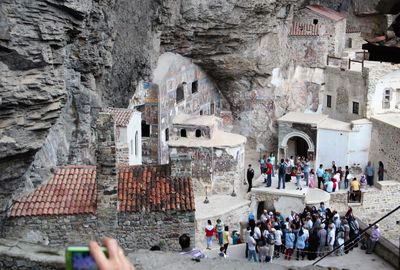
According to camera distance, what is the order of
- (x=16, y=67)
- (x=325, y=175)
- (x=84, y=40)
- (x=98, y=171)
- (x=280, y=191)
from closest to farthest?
(x=16, y=67), (x=98, y=171), (x=84, y=40), (x=280, y=191), (x=325, y=175)

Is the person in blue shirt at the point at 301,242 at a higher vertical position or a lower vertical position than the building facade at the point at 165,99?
lower

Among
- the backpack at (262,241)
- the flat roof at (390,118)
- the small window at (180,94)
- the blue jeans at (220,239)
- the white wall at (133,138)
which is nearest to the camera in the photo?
the backpack at (262,241)

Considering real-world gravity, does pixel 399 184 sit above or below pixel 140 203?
below

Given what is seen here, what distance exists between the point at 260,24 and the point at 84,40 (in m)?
14.0

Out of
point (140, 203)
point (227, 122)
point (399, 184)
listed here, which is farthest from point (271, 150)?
point (140, 203)

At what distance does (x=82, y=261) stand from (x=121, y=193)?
904 centimetres

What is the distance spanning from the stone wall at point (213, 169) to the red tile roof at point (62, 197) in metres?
11.3

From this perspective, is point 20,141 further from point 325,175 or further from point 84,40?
point 325,175

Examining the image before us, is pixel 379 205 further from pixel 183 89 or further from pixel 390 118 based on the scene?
pixel 183 89

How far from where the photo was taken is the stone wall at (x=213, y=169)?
967 inches

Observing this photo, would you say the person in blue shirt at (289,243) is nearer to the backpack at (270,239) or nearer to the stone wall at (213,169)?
the backpack at (270,239)

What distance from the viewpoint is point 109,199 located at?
12117 millimetres

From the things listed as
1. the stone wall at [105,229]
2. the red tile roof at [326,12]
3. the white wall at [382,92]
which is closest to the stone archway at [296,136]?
the white wall at [382,92]

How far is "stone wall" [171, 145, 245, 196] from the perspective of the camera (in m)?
24.6
